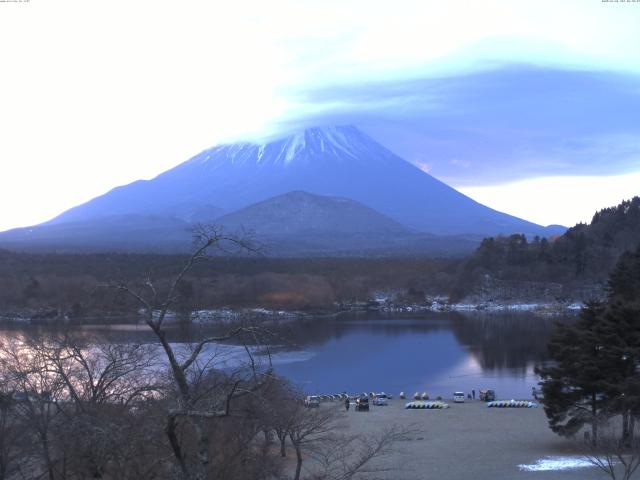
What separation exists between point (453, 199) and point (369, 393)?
13985cm

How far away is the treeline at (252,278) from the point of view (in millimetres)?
46125

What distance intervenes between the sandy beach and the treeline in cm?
2023

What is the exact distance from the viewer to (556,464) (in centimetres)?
1236

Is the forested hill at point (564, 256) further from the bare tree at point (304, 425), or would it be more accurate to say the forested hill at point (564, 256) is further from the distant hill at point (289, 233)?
the bare tree at point (304, 425)

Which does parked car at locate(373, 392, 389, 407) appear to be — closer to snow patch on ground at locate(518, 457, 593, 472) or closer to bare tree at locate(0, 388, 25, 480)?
snow patch on ground at locate(518, 457, 593, 472)

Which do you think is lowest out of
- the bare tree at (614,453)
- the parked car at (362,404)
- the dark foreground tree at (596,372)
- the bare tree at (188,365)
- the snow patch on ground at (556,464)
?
the parked car at (362,404)

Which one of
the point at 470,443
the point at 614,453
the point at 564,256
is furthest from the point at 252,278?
the point at 614,453

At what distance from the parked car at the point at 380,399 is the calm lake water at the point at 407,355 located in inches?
65.3

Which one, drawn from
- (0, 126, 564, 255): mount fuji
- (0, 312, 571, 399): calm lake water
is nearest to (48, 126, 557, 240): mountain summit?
(0, 126, 564, 255): mount fuji

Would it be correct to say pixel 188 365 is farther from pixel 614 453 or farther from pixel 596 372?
pixel 596 372

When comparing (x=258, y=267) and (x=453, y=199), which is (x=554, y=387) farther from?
(x=453, y=199)

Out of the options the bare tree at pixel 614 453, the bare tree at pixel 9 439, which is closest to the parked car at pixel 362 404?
the bare tree at pixel 614 453

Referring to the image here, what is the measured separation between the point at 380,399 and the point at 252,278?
36584 millimetres

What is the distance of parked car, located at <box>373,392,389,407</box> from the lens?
70.0 ft
